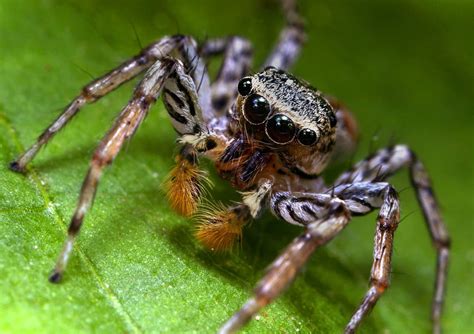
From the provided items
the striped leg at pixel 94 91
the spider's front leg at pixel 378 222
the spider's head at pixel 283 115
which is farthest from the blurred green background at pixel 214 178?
the spider's head at pixel 283 115

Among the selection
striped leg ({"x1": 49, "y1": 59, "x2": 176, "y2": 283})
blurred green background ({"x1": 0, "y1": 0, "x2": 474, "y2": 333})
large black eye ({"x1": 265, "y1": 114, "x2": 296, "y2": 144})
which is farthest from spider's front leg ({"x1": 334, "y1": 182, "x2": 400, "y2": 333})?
striped leg ({"x1": 49, "y1": 59, "x2": 176, "y2": 283})

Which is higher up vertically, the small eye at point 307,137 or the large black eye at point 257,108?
the small eye at point 307,137

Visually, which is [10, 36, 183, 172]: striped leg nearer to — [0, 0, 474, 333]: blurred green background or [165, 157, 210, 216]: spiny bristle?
[0, 0, 474, 333]: blurred green background

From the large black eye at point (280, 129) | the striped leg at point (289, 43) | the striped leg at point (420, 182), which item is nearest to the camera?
the large black eye at point (280, 129)

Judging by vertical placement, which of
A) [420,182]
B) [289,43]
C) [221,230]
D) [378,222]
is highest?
[289,43]

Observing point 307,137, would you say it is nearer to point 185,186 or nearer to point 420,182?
point 185,186

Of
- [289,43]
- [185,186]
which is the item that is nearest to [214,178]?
[185,186]

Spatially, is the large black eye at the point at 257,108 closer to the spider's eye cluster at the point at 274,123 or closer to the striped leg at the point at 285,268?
the spider's eye cluster at the point at 274,123

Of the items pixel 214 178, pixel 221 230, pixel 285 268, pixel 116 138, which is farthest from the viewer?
pixel 214 178

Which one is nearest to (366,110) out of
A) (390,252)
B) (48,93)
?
(390,252)
